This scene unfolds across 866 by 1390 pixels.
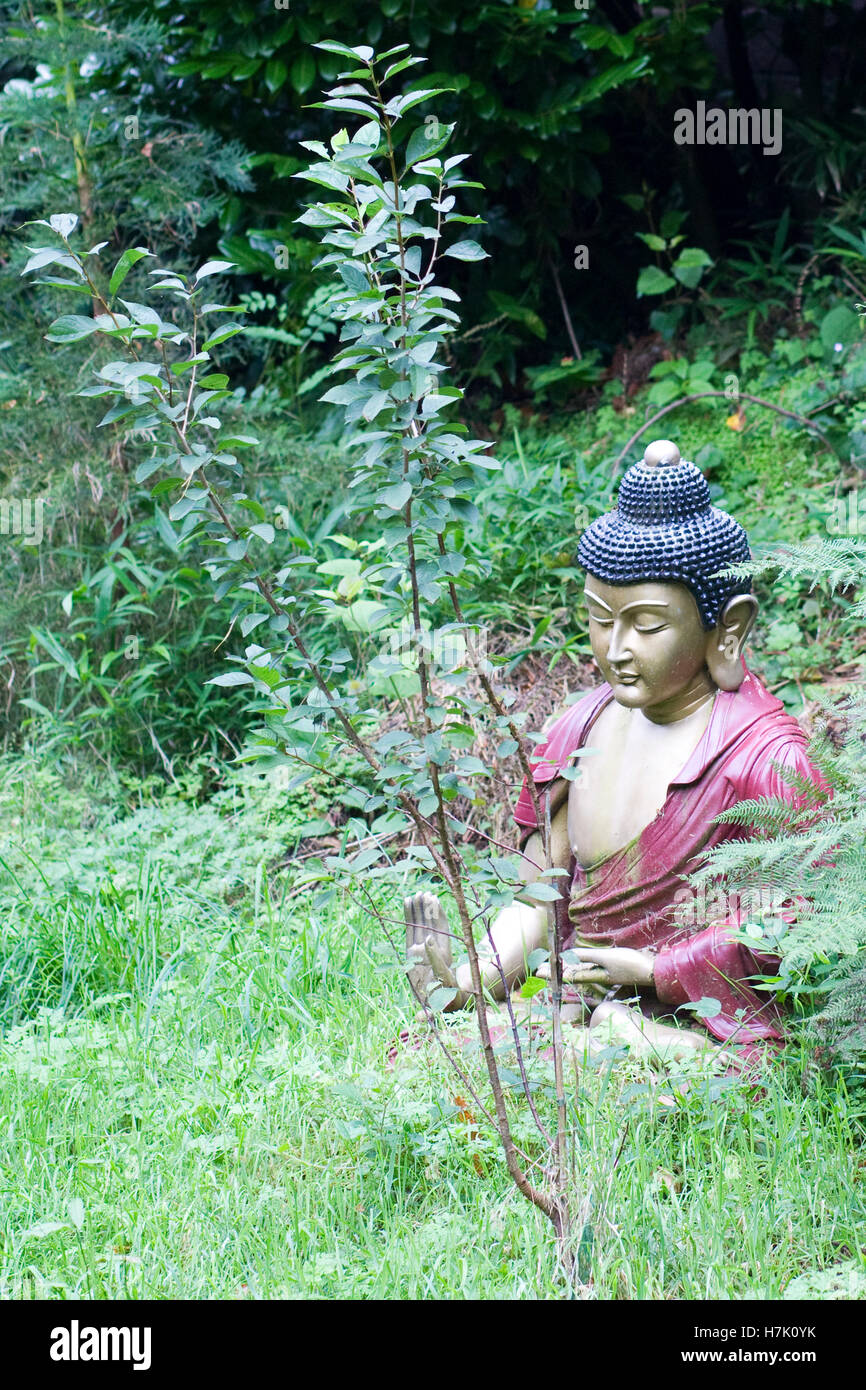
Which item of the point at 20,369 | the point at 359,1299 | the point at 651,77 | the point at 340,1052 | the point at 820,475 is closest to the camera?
the point at 359,1299

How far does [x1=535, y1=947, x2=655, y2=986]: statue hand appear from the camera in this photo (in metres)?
3.07

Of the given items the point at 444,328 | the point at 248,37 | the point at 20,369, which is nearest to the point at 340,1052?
the point at 444,328

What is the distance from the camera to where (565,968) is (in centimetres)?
321

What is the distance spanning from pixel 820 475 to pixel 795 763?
2.74m

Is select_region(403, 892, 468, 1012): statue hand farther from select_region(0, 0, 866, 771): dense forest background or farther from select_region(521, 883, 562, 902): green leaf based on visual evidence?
select_region(0, 0, 866, 771): dense forest background

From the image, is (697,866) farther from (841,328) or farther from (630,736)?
(841,328)

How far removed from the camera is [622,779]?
3.21m

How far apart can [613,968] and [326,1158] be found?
0.77m

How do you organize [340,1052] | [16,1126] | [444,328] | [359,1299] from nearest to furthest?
[444,328]
[359,1299]
[16,1126]
[340,1052]

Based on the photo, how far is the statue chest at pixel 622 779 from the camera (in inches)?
124

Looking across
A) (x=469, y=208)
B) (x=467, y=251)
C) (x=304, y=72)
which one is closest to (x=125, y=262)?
(x=467, y=251)

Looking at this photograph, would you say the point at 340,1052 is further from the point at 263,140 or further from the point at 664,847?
the point at 263,140

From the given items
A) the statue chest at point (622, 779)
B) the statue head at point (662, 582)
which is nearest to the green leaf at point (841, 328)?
the statue head at point (662, 582)

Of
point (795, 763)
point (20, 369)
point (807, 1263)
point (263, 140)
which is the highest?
point (263, 140)
